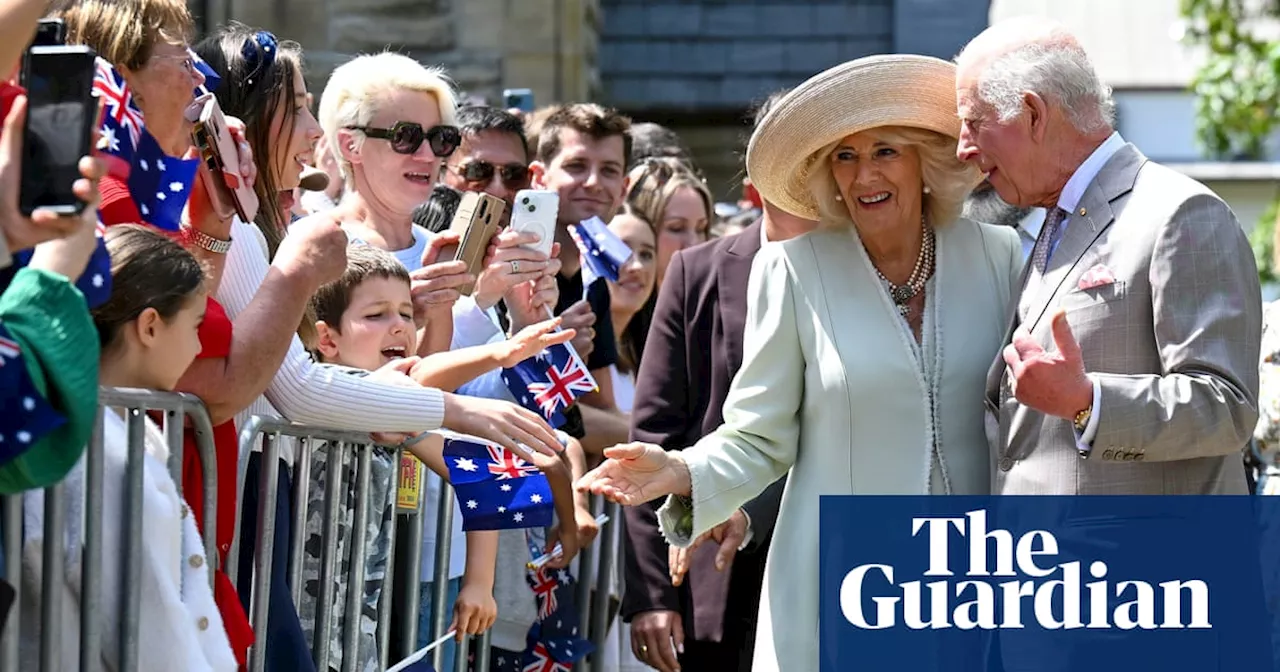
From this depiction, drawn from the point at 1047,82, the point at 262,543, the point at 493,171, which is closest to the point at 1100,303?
the point at 1047,82

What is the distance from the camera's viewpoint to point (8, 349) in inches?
110

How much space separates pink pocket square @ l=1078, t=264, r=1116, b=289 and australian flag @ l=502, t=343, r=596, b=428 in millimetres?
1544

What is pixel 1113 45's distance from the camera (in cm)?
3231

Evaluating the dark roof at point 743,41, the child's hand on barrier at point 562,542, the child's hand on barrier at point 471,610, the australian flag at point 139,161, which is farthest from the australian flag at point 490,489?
the dark roof at point 743,41

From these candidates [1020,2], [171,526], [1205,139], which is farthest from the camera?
[1020,2]

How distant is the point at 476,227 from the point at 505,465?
761 mm

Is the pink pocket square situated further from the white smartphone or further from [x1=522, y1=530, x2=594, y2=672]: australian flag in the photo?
[x1=522, y1=530, x2=594, y2=672]: australian flag

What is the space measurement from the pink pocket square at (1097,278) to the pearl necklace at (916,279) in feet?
1.74

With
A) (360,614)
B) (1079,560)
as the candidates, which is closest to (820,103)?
(1079,560)

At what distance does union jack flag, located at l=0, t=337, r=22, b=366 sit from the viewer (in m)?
2.79

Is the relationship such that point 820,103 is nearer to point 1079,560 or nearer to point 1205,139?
point 1079,560

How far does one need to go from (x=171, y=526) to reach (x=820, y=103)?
1.91 meters

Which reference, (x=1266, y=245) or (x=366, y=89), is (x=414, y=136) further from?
(x=1266, y=245)

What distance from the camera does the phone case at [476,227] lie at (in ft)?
17.4
